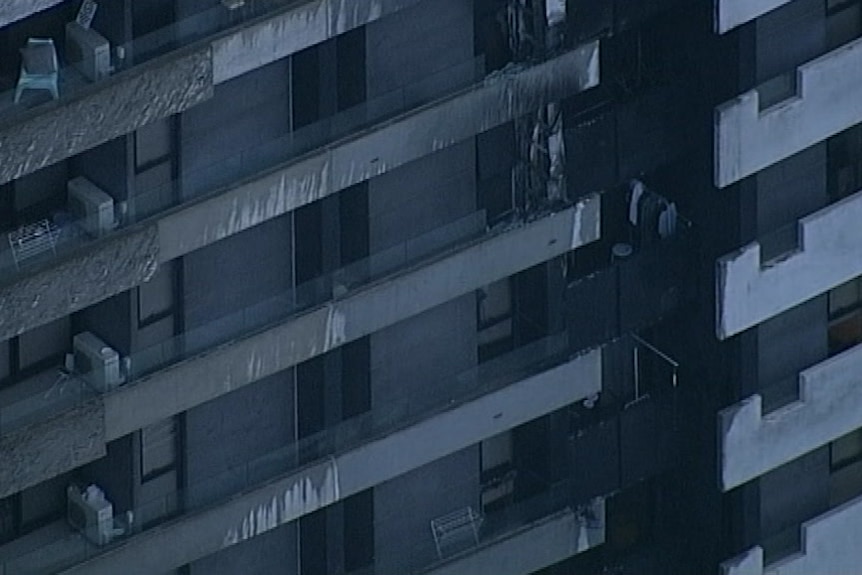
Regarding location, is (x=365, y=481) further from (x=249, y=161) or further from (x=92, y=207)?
(x=92, y=207)

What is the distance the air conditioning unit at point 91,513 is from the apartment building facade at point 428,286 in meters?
0.05

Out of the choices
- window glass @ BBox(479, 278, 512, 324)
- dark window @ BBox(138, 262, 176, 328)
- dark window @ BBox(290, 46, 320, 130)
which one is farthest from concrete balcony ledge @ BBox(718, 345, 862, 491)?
dark window @ BBox(138, 262, 176, 328)

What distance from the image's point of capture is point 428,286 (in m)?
91.4

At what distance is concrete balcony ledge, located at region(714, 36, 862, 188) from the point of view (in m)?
92.9

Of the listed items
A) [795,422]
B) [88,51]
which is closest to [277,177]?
[88,51]

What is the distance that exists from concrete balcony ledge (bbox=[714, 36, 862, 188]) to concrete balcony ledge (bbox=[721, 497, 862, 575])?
6.53m

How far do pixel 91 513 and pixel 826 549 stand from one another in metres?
13.4

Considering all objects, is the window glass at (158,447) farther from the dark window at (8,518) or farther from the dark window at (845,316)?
the dark window at (845,316)

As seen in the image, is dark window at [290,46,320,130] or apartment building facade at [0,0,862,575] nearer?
apartment building facade at [0,0,862,575]

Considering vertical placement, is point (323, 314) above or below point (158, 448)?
above

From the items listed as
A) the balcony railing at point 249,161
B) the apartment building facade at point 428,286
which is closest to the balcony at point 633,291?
Result: the apartment building facade at point 428,286

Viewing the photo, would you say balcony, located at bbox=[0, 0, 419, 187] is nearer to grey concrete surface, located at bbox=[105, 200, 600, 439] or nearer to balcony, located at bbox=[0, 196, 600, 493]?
balcony, located at bbox=[0, 196, 600, 493]

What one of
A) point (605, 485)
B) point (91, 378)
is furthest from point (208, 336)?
point (605, 485)

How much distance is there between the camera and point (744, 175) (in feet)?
306
